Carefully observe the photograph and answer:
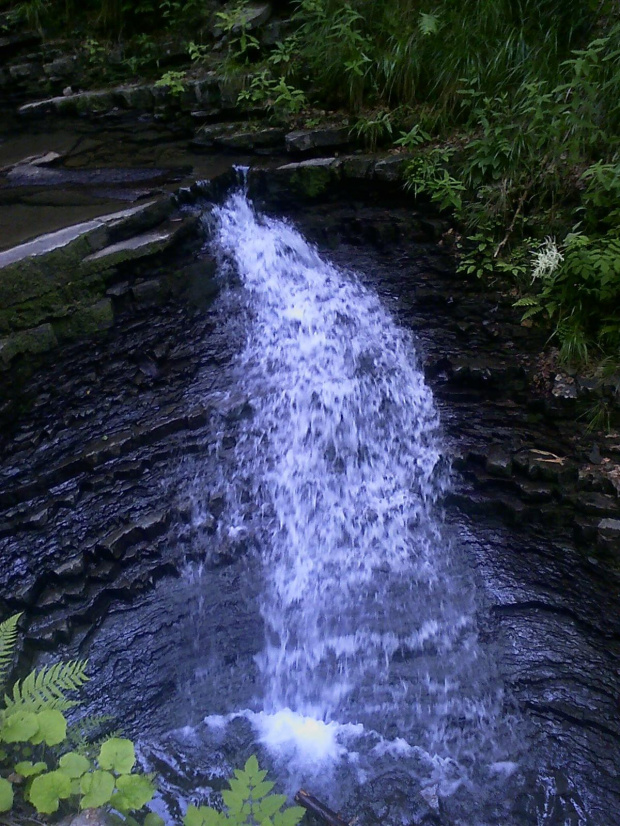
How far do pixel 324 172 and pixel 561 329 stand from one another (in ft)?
8.32

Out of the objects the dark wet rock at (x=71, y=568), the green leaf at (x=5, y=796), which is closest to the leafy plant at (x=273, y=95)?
the dark wet rock at (x=71, y=568)

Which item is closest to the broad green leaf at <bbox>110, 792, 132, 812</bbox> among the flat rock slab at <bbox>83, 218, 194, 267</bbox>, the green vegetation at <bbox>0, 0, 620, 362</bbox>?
the flat rock slab at <bbox>83, 218, 194, 267</bbox>

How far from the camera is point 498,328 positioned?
4992 mm

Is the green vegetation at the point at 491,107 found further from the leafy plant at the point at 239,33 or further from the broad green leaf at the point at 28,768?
the broad green leaf at the point at 28,768

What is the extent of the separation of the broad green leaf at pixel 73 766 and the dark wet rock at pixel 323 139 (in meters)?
5.25

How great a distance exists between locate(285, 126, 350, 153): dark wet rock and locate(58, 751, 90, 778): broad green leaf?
5250 millimetres

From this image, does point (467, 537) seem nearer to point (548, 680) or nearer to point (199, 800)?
point (548, 680)

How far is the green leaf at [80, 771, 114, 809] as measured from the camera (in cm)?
206

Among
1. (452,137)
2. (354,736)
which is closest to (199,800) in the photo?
(354,736)

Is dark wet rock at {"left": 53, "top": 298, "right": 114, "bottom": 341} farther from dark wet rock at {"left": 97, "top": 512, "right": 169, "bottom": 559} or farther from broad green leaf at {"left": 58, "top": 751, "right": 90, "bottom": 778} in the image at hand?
broad green leaf at {"left": 58, "top": 751, "right": 90, "bottom": 778}

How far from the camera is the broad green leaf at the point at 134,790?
215cm

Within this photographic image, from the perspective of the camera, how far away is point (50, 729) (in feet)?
7.52

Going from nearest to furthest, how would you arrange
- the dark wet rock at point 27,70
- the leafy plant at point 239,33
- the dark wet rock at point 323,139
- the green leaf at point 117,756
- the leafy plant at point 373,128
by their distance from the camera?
the green leaf at point 117,756 < the leafy plant at point 373,128 < the dark wet rock at point 323,139 < the leafy plant at point 239,33 < the dark wet rock at point 27,70

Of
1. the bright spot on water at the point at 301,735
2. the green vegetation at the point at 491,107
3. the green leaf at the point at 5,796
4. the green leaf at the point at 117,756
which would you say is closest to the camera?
the green leaf at the point at 5,796
